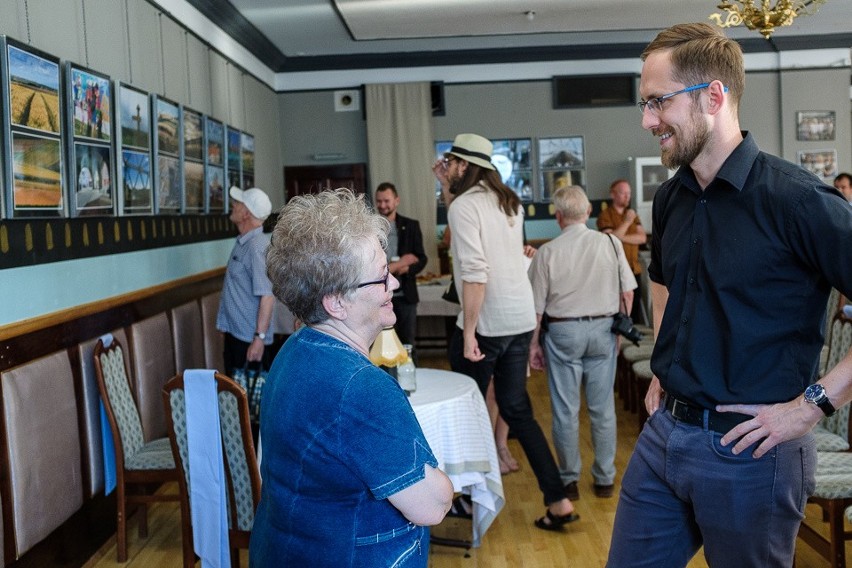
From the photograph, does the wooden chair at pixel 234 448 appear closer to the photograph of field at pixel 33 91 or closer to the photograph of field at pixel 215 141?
the photograph of field at pixel 33 91

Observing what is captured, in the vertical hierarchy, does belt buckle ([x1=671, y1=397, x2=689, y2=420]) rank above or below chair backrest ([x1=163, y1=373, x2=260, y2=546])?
above

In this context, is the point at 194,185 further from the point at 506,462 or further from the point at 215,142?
the point at 506,462

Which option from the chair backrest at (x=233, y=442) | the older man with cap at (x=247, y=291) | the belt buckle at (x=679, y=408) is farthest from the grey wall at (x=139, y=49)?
the belt buckle at (x=679, y=408)

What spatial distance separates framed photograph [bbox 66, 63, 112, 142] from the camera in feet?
15.0

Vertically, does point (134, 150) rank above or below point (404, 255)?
above

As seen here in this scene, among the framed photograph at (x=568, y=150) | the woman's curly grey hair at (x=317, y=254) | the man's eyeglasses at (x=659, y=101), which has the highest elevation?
the framed photograph at (x=568, y=150)

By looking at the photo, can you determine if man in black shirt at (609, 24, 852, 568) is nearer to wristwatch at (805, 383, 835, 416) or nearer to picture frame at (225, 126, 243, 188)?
wristwatch at (805, 383, 835, 416)

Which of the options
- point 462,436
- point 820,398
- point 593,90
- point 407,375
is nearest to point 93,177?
point 407,375

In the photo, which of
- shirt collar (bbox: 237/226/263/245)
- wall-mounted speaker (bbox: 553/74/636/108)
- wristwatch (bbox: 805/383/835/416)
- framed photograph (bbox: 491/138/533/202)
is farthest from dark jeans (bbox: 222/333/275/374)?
wall-mounted speaker (bbox: 553/74/636/108)

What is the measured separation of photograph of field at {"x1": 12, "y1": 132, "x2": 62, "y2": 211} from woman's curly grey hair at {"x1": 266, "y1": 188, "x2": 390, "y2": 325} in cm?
255

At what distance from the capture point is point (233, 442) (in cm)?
345

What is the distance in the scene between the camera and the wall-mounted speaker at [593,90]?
38.0 feet

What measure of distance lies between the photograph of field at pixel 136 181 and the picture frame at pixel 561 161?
6813 mm

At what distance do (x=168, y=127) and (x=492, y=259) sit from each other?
292 cm
